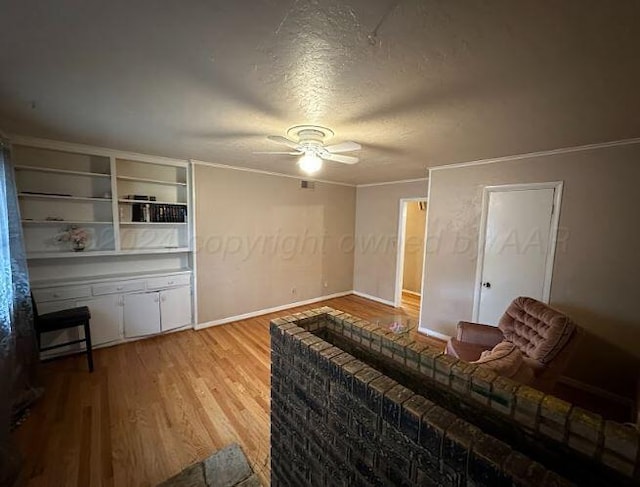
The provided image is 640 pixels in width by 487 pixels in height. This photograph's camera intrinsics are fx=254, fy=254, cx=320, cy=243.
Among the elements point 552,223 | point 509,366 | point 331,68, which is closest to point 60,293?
point 331,68

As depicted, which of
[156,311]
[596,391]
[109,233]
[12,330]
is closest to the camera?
[12,330]


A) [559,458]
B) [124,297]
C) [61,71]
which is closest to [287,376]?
→ [559,458]

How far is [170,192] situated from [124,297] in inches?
58.5

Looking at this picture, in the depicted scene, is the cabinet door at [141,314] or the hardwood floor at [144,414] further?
the cabinet door at [141,314]

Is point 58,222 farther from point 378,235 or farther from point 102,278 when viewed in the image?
point 378,235

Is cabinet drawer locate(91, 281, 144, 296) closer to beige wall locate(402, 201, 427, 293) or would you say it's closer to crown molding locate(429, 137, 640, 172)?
crown molding locate(429, 137, 640, 172)

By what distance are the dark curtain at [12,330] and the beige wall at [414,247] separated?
223 inches

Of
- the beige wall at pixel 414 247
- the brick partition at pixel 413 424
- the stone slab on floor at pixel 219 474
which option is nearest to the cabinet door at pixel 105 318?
the stone slab on floor at pixel 219 474

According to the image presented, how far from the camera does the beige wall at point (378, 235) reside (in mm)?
4691

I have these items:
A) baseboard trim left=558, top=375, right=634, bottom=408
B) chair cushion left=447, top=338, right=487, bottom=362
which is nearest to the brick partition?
chair cushion left=447, top=338, right=487, bottom=362

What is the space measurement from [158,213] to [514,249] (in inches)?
172

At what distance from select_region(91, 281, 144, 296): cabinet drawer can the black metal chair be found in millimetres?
258

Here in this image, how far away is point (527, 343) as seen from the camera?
209 cm

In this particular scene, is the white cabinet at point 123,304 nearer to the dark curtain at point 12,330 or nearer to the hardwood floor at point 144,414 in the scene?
the hardwood floor at point 144,414
